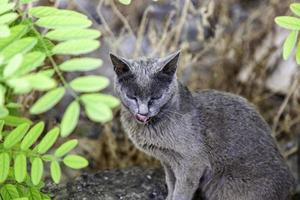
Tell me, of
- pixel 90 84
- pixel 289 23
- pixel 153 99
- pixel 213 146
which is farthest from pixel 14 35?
pixel 213 146

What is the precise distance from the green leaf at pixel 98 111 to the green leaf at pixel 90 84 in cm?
4

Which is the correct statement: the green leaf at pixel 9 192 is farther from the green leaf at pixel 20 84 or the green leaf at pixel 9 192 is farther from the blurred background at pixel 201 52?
the blurred background at pixel 201 52

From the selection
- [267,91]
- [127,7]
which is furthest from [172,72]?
[267,91]

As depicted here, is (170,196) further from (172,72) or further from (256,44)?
(256,44)

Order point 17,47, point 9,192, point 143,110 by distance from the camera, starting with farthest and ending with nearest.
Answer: point 143,110 → point 9,192 → point 17,47

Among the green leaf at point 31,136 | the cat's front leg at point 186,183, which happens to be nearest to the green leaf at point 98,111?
the green leaf at point 31,136

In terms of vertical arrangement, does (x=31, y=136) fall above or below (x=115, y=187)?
above

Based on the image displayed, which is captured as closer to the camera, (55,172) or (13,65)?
(13,65)

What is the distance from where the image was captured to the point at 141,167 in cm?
381

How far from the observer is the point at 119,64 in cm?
277

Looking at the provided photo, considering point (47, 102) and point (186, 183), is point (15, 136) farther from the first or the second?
point (186, 183)

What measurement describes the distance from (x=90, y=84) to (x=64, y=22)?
1.32 ft

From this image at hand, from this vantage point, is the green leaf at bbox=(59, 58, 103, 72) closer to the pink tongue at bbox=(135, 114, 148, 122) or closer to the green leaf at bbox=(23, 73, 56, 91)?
the green leaf at bbox=(23, 73, 56, 91)

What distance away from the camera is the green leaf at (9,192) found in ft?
8.46
